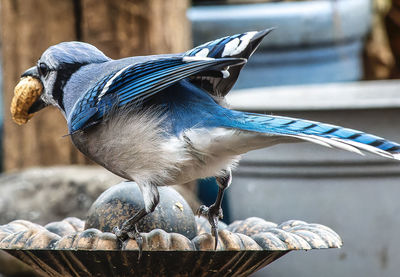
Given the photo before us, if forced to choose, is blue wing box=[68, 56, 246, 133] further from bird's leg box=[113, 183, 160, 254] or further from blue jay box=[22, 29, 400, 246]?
bird's leg box=[113, 183, 160, 254]

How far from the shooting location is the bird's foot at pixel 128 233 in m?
2.66

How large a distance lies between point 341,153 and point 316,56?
3.35 metres

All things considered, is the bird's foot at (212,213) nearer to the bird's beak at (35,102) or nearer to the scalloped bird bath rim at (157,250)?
the scalloped bird bath rim at (157,250)

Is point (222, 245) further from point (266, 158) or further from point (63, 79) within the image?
point (266, 158)

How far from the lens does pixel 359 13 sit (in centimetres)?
831

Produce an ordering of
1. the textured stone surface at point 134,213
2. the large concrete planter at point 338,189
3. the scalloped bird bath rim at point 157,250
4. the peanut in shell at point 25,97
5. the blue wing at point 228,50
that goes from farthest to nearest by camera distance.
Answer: the large concrete planter at point 338,189, the peanut in shell at point 25,97, the textured stone surface at point 134,213, the blue wing at point 228,50, the scalloped bird bath rim at point 157,250

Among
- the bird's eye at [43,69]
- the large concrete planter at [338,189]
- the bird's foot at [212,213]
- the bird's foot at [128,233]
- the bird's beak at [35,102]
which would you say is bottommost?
the large concrete planter at [338,189]

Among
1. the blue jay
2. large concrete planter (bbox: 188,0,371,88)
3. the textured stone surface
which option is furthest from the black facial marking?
large concrete planter (bbox: 188,0,371,88)

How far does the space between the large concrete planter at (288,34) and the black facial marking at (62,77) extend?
14.8ft

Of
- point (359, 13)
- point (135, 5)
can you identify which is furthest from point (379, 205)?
point (359, 13)

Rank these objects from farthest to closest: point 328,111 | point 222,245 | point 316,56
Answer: point 316,56
point 328,111
point 222,245

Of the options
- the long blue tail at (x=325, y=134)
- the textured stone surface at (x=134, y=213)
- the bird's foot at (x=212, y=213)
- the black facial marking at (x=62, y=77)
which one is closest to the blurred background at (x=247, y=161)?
the bird's foot at (x=212, y=213)

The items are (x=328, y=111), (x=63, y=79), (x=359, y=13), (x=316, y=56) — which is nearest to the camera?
(x=63, y=79)

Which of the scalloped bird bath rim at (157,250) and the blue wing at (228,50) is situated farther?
the blue wing at (228,50)
